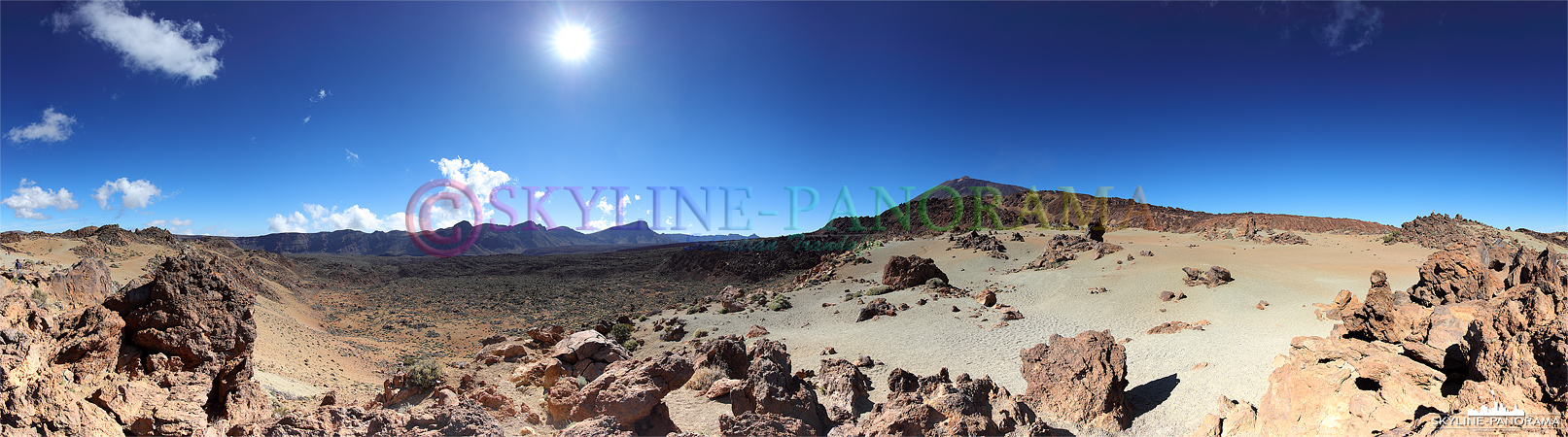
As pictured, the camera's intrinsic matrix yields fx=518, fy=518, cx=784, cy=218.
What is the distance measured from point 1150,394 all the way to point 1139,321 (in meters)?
6.28

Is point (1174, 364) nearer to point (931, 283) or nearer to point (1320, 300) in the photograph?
point (1320, 300)

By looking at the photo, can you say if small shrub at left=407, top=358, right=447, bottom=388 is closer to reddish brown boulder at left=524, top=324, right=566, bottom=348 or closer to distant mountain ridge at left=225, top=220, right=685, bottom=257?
reddish brown boulder at left=524, top=324, right=566, bottom=348

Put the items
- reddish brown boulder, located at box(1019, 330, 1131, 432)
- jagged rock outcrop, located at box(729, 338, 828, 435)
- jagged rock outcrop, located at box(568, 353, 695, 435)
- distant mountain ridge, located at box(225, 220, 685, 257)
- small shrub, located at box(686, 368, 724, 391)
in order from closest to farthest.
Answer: jagged rock outcrop, located at box(568, 353, 695, 435) < jagged rock outcrop, located at box(729, 338, 828, 435) < reddish brown boulder, located at box(1019, 330, 1131, 432) < small shrub, located at box(686, 368, 724, 391) < distant mountain ridge, located at box(225, 220, 685, 257)

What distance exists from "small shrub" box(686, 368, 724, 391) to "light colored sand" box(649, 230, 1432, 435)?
273 cm

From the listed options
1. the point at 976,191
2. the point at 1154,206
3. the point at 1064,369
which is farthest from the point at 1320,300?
the point at 1154,206

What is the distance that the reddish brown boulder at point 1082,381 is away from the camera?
696 cm

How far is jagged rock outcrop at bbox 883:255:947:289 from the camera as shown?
2111 cm

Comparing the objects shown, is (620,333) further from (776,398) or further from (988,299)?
(988,299)

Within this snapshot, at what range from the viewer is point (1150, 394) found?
8039mm

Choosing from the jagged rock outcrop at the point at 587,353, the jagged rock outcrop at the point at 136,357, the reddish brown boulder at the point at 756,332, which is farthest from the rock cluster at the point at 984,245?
the jagged rock outcrop at the point at 136,357

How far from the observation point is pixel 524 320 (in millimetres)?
22469

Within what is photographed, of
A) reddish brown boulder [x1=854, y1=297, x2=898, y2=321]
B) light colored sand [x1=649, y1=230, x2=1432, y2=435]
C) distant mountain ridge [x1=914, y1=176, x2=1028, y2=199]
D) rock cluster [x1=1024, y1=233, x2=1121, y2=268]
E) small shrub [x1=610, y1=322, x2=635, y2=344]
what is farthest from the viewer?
distant mountain ridge [x1=914, y1=176, x2=1028, y2=199]

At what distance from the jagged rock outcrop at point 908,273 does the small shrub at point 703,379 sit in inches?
536

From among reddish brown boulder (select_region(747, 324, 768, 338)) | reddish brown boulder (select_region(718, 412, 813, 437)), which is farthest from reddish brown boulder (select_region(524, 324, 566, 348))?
reddish brown boulder (select_region(718, 412, 813, 437))
